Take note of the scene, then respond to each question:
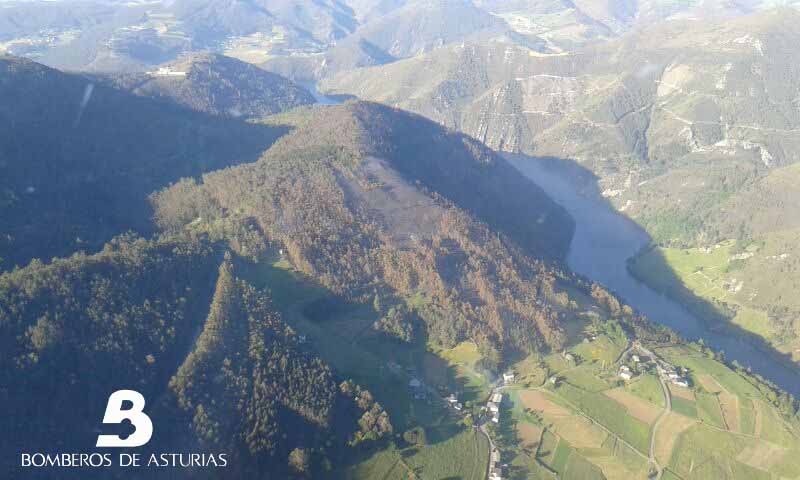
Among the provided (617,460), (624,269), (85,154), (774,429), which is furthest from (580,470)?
(85,154)

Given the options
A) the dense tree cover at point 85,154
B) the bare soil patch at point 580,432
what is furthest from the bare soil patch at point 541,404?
the dense tree cover at point 85,154

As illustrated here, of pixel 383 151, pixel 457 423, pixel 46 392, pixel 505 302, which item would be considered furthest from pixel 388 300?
pixel 383 151

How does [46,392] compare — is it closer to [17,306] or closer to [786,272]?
[17,306]

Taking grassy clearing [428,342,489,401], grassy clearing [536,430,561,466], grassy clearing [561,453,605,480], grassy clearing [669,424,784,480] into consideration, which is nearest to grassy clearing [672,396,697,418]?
grassy clearing [669,424,784,480]

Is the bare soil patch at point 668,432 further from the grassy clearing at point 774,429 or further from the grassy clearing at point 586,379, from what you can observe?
the grassy clearing at point 774,429

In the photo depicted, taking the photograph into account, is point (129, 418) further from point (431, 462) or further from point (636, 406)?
point (636, 406)

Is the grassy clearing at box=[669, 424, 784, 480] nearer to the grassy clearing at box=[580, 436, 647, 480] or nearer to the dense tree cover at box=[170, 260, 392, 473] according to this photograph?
the grassy clearing at box=[580, 436, 647, 480]
